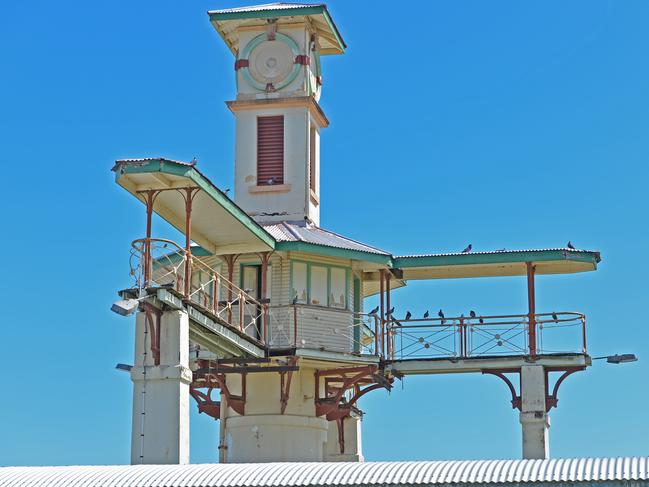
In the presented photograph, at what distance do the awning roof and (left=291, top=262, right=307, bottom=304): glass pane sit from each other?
949cm

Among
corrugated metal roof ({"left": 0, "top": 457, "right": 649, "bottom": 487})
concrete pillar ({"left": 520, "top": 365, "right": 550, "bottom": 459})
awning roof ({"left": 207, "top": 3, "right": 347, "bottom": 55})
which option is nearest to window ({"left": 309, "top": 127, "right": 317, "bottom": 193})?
awning roof ({"left": 207, "top": 3, "right": 347, "bottom": 55})

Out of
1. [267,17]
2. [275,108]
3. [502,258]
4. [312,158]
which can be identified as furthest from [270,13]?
[502,258]

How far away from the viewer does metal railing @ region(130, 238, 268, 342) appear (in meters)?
40.4

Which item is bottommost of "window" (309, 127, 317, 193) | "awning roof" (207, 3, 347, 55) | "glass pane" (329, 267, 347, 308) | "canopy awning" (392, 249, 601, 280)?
"glass pane" (329, 267, 347, 308)

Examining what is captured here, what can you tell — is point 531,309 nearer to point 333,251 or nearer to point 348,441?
point 333,251

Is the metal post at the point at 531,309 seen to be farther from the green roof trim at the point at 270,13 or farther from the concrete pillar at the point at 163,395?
the concrete pillar at the point at 163,395

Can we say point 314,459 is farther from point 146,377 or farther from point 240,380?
point 146,377

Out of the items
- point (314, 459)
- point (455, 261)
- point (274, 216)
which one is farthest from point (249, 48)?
point (314, 459)

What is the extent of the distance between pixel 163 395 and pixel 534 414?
14.8m

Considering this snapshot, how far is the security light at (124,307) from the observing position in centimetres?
3825

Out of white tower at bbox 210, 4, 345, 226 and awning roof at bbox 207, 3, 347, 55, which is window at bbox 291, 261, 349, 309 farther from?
awning roof at bbox 207, 3, 347, 55

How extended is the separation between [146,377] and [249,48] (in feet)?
64.2

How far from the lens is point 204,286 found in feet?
153

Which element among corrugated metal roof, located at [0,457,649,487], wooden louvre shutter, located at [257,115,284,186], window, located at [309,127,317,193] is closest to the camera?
corrugated metal roof, located at [0,457,649,487]
